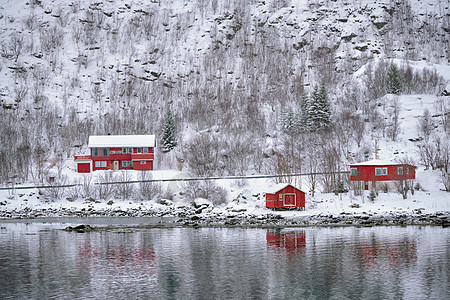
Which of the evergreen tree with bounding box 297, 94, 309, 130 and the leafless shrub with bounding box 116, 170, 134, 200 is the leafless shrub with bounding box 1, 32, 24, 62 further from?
the leafless shrub with bounding box 116, 170, 134, 200

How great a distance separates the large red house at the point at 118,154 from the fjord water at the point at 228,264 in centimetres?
3232

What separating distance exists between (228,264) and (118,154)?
4930 centimetres

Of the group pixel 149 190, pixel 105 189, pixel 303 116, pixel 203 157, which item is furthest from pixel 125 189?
pixel 303 116

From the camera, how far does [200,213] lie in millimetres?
51219

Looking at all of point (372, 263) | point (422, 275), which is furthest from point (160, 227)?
point (422, 275)

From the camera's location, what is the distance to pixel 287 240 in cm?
3522

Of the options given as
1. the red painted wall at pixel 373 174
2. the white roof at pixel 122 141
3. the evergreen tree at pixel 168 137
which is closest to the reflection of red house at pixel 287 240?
the red painted wall at pixel 373 174

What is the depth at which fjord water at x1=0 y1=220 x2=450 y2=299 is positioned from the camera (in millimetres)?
21281

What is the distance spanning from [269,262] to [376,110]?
62.6 meters

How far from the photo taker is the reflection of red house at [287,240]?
3256 cm

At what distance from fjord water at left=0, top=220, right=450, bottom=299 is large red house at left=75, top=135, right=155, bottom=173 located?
1272 inches

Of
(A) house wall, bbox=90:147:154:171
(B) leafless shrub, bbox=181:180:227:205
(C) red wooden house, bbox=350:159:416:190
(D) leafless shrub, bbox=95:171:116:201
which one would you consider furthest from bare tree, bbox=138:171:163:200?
(C) red wooden house, bbox=350:159:416:190

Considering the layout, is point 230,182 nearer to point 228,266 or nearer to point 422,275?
point 228,266

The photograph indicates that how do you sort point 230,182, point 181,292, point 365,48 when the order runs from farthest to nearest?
point 365,48 < point 230,182 < point 181,292
